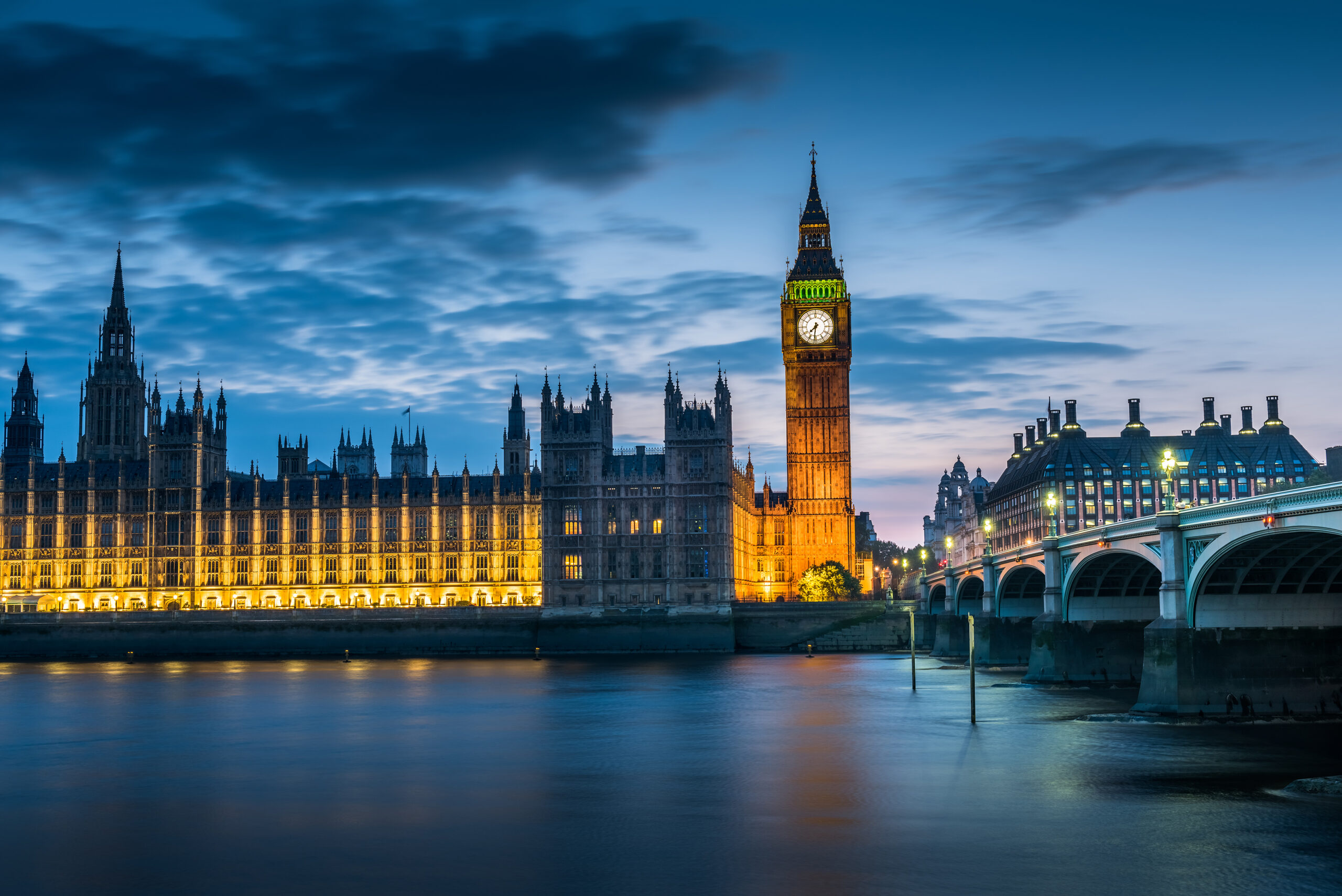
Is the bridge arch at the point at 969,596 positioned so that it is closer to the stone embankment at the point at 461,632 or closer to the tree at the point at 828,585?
the stone embankment at the point at 461,632

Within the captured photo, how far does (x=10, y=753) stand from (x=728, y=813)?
107 ft

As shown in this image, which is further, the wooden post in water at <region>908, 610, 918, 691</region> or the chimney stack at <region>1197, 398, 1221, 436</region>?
the chimney stack at <region>1197, 398, 1221, 436</region>

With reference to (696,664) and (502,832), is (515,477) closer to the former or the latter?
(696,664)

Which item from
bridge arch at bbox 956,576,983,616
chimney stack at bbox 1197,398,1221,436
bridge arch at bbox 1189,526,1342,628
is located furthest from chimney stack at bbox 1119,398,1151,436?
bridge arch at bbox 1189,526,1342,628

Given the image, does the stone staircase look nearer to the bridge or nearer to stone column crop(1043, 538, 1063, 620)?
stone column crop(1043, 538, 1063, 620)

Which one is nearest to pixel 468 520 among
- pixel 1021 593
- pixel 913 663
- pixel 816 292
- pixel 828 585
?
pixel 828 585

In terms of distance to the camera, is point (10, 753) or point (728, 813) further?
point (10, 753)

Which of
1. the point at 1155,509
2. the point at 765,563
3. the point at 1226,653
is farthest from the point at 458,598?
the point at 1226,653

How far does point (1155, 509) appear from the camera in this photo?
182875mm

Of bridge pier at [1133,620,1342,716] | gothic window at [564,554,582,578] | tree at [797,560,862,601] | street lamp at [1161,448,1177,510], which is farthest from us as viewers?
tree at [797,560,862,601]

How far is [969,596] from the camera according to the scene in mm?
121750

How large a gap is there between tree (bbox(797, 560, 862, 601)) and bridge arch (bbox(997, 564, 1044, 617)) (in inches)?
1976

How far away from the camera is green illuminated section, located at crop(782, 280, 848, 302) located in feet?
596

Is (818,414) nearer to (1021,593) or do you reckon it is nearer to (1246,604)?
(1021,593)
